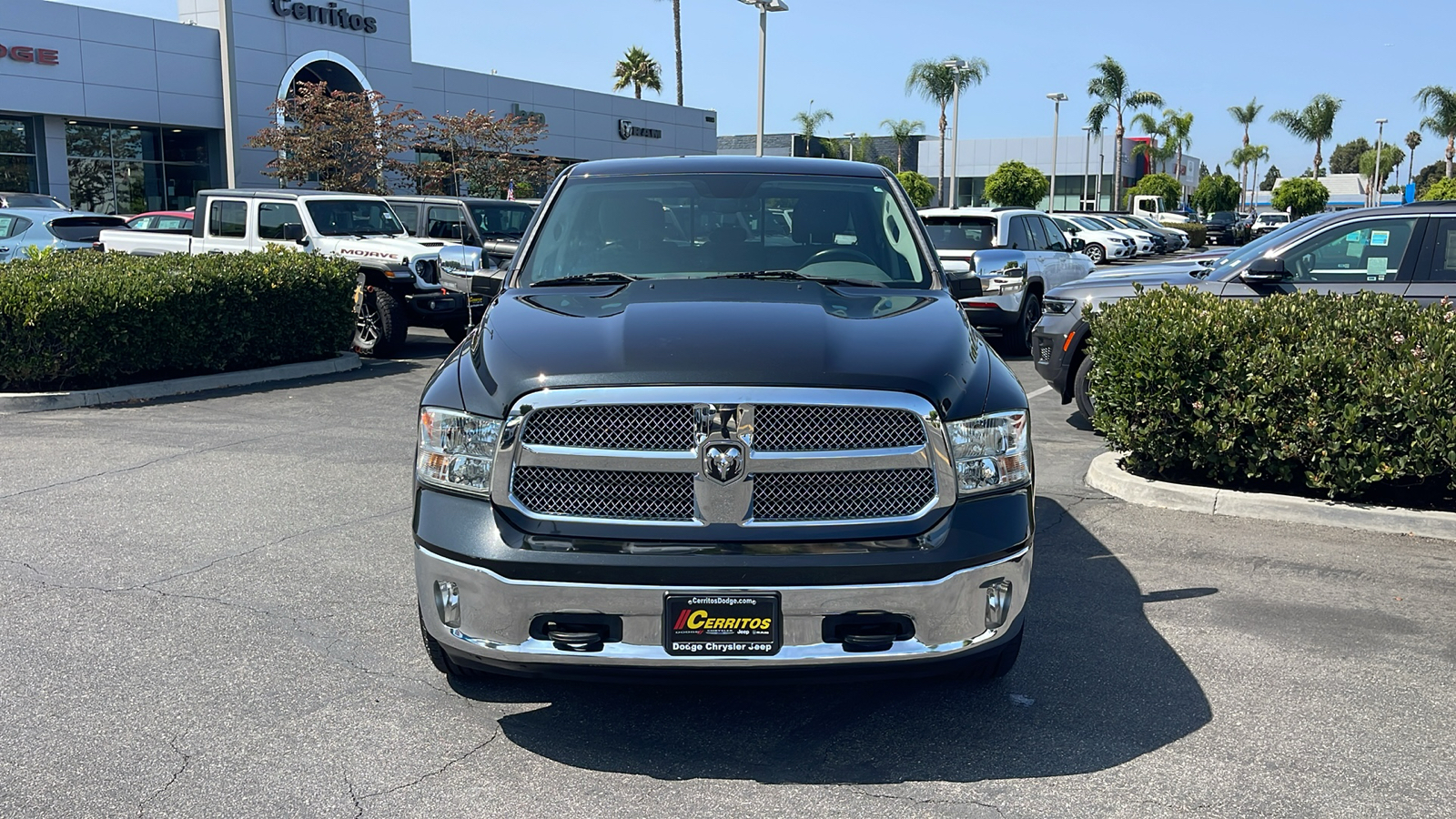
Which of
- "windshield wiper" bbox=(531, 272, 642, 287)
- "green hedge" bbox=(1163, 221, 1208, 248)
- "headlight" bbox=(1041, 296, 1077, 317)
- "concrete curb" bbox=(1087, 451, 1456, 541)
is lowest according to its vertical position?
"concrete curb" bbox=(1087, 451, 1456, 541)

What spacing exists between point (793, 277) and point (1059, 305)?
5.78 meters

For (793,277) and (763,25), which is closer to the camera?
(793,277)

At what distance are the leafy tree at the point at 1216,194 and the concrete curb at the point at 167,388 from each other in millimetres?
71097

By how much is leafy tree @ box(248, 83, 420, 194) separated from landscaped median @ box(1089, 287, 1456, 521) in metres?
25.6

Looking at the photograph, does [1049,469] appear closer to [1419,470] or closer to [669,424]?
[1419,470]

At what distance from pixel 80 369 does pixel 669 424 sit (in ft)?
30.6

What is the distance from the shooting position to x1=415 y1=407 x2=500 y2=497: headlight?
361 centimetres

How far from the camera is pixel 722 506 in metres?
3.48

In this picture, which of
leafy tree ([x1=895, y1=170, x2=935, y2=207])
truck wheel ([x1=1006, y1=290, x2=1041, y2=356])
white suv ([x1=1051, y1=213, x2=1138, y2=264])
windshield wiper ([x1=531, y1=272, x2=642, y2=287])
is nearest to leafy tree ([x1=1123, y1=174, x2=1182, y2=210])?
leafy tree ([x1=895, y1=170, x2=935, y2=207])

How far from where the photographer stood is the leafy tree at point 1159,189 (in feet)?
241

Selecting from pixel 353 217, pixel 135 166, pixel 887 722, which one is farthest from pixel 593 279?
pixel 135 166

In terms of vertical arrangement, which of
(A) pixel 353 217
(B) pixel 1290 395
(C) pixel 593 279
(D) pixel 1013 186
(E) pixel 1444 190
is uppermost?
(D) pixel 1013 186

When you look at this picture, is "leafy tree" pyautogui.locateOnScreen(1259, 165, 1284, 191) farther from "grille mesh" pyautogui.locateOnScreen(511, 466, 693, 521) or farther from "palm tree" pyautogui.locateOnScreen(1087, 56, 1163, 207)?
"grille mesh" pyautogui.locateOnScreen(511, 466, 693, 521)

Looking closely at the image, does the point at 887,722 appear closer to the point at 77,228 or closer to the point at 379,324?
the point at 379,324
